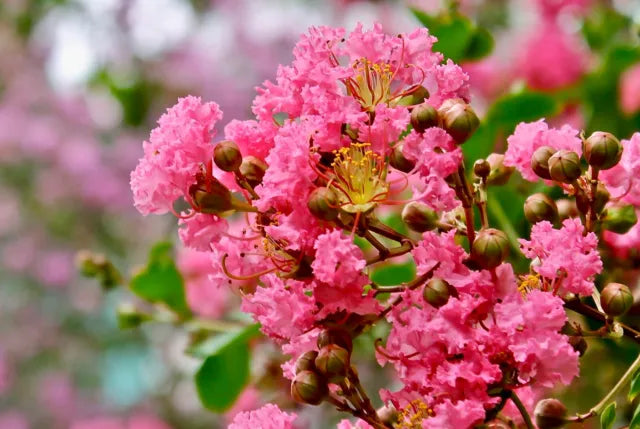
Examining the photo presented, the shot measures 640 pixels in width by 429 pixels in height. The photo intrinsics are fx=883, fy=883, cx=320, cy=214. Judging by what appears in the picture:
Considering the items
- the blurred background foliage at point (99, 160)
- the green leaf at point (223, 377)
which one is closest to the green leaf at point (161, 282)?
the green leaf at point (223, 377)

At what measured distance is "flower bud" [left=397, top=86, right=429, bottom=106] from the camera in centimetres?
46

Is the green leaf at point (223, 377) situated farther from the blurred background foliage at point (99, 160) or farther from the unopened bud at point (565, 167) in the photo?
the blurred background foliage at point (99, 160)

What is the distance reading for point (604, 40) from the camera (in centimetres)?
106

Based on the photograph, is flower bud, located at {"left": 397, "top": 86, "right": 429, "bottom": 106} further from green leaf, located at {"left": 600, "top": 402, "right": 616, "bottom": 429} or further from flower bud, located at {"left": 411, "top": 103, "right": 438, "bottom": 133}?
green leaf, located at {"left": 600, "top": 402, "right": 616, "bottom": 429}

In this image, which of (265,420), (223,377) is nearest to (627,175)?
(265,420)

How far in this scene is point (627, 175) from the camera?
0.48m

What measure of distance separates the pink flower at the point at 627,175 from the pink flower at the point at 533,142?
26mm

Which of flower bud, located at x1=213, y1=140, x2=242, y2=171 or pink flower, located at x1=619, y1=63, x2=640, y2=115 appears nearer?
flower bud, located at x1=213, y1=140, x2=242, y2=171

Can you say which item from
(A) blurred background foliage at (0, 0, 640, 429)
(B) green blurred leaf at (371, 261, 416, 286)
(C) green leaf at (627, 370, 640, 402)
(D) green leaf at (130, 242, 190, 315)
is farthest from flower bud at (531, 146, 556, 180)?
(A) blurred background foliage at (0, 0, 640, 429)

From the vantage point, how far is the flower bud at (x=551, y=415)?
447mm

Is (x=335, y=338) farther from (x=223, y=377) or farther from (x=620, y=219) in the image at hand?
(x=223, y=377)

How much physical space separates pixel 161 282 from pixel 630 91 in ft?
1.79

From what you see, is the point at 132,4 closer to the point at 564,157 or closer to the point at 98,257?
the point at 98,257

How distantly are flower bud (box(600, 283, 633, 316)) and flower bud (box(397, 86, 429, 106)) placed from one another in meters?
0.14
